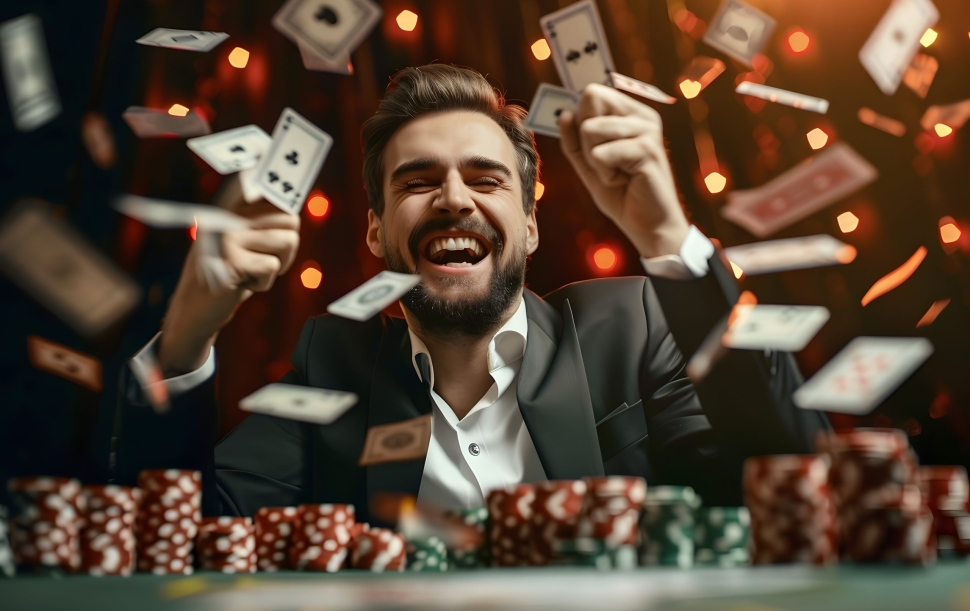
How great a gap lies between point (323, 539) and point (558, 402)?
3.10ft

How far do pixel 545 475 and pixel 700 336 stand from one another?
63cm

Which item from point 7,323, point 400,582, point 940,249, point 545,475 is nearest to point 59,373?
point 7,323

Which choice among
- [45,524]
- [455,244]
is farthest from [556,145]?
[45,524]

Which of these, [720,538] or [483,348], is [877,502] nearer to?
[720,538]

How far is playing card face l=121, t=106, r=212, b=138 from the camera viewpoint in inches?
108

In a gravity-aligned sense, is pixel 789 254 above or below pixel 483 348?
above

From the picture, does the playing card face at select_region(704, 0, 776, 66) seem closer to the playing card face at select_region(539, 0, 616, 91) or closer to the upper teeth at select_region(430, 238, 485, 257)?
the playing card face at select_region(539, 0, 616, 91)

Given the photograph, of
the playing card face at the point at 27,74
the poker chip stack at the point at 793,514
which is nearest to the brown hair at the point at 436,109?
the playing card face at the point at 27,74

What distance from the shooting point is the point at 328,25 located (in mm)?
2676

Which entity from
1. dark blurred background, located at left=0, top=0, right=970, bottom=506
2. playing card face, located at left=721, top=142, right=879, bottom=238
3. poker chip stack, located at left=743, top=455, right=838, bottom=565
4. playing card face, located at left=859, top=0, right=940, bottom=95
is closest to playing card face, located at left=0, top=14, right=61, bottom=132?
dark blurred background, located at left=0, top=0, right=970, bottom=506

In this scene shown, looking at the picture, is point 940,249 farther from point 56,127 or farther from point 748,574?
point 56,127

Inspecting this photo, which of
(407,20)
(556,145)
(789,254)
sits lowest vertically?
(789,254)

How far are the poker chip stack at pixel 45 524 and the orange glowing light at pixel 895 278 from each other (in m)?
2.57

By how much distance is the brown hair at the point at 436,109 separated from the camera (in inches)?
109
